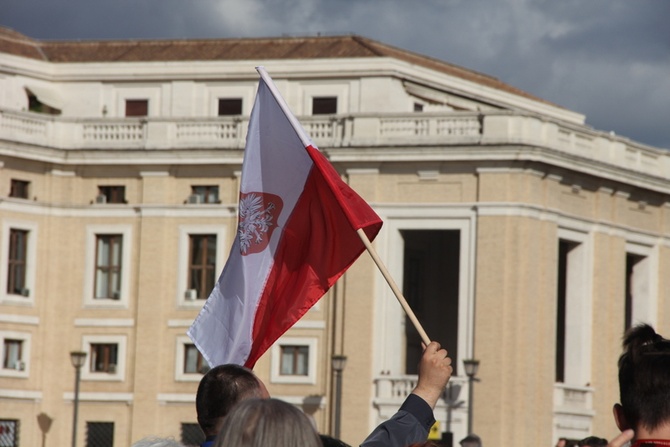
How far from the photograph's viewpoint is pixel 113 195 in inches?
1970

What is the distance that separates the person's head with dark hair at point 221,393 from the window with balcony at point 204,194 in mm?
42718

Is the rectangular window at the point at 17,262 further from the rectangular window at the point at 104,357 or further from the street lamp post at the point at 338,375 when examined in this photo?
the street lamp post at the point at 338,375

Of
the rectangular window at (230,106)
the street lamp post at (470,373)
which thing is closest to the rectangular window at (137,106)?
the rectangular window at (230,106)

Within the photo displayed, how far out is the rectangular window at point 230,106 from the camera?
53.1 meters

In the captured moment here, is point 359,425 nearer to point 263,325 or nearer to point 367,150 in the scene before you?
point 367,150

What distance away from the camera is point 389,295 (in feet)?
155

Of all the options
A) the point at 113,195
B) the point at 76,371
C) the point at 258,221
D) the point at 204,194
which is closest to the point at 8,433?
the point at 76,371

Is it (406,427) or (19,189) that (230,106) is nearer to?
(19,189)

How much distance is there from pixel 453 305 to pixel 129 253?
33.2ft

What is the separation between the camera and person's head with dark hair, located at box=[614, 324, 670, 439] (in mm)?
5285

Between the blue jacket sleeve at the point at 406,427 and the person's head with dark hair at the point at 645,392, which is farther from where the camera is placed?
the blue jacket sleeve at the point at 406,427

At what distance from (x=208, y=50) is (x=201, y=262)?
881 cm

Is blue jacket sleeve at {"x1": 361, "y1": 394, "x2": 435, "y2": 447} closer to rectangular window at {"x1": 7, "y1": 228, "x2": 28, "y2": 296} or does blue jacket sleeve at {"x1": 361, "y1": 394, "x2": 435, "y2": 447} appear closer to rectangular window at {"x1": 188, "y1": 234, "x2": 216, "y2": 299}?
rectangular window at {"x1": 188, "y1": 234, "x2": 216, "y2": 299}

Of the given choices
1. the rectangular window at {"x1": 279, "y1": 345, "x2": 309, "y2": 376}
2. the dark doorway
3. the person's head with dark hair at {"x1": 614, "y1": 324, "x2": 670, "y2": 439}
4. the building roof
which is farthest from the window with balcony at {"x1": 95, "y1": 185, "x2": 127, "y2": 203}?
the person's head with dark hair at {"x1": 614, "y1": 324, "x2": 670, "y2": 439}
